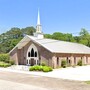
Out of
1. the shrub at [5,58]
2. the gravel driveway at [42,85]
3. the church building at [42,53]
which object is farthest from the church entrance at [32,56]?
the gravel driveway at [42,85]

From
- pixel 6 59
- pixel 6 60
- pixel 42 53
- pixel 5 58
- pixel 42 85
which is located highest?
Answer: pixel 42 53

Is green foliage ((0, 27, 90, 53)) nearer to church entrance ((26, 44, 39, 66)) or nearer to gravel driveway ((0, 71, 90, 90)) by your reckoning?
church entrance ((26, 44, 39, 66))

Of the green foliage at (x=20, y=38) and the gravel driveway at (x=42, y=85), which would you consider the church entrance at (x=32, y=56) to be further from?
the green foliage at (x=20, y=38)

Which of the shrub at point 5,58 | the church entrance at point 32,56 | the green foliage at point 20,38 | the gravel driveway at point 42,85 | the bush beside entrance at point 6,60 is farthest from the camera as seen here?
the green foliage at point 20,38

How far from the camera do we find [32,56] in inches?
1751

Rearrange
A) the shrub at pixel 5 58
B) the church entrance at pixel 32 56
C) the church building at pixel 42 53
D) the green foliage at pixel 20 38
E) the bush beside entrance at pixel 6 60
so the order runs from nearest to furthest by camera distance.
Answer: the church building at pixel 42 53 < the church entrance at pixel 32 56 < the bush beside entrance at pixel 6 60 < the shrub at pixel 5 58 < the green foliage at pixel 20 38

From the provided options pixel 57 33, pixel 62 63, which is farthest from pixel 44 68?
pixel 57 33

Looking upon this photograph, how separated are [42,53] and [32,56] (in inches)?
155

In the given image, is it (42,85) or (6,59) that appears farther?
(6,59)

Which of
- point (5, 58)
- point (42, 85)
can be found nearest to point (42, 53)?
point (5, 58)

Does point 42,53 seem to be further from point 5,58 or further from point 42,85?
point 42,85

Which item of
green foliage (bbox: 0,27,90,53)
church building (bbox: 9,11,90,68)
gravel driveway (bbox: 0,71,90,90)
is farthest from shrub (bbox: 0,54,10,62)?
green foliage (bbox: 0,27,90,53)

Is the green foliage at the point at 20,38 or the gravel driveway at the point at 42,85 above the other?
the green foliage at the point at 20,38

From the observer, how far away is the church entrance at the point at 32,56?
43438mm
